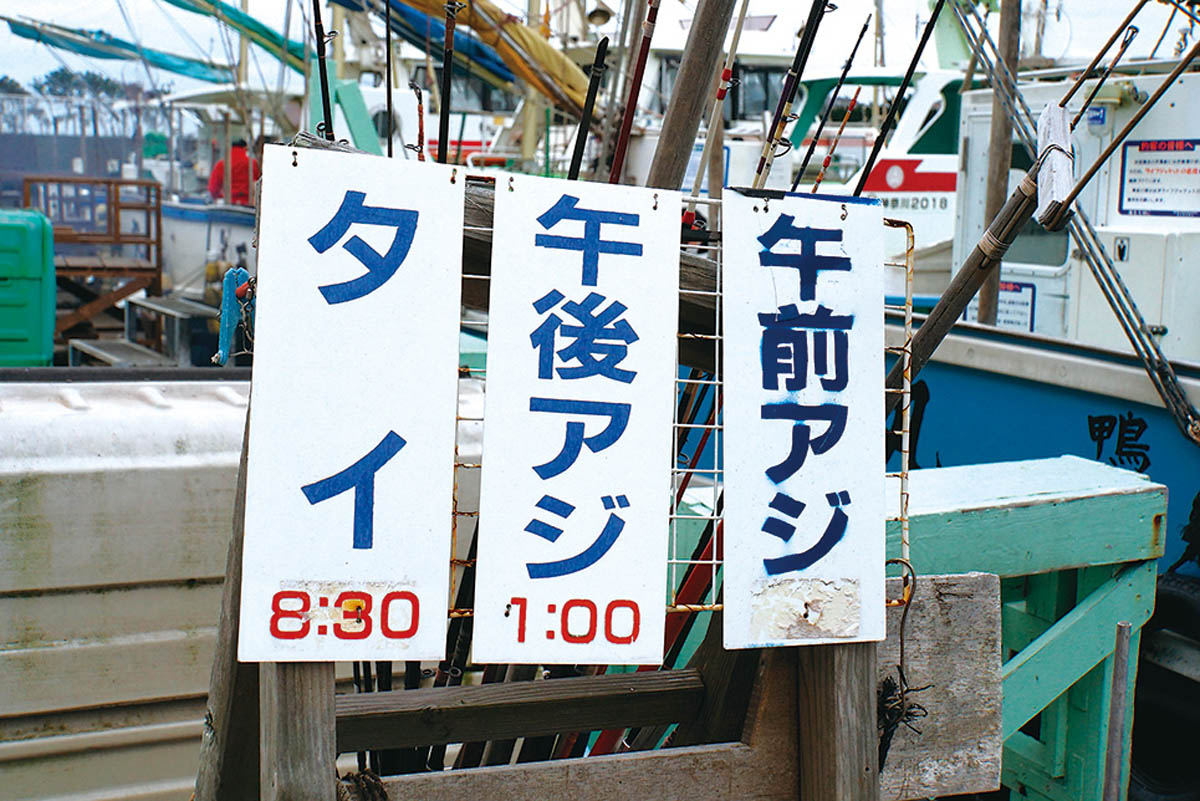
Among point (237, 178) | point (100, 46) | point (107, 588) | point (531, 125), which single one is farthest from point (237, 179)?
point (107, 588)

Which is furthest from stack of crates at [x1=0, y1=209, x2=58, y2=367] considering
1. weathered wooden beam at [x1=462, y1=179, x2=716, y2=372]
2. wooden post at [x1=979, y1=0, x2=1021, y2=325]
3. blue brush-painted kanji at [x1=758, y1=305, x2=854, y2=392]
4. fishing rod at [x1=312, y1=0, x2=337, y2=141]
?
blue brush-painted kanji at [x1=758, y1=305, x2=854, y2=392]

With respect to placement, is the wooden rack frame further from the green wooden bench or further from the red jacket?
the green wooden bench

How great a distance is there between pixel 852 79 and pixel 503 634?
36.9ft

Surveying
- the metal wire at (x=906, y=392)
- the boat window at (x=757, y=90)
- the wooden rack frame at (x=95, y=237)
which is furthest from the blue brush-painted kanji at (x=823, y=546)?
the boat window at (x=757, y=90)

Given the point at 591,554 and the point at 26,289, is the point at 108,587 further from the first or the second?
the point at 26,289

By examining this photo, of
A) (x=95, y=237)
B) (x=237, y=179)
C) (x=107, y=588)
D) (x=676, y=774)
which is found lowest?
(x=107, y=588)

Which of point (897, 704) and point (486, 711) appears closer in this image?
Result: point (486, 711)

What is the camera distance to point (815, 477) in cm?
179

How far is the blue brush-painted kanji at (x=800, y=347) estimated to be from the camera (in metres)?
1.77

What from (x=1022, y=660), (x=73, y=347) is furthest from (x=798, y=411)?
(x=73, y=347)

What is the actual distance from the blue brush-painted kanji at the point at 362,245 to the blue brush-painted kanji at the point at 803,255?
546 millimetres

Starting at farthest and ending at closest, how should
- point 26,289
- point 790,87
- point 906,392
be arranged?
point 26,289
point 790,87
point 906,392

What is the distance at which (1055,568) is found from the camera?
9.21 ft

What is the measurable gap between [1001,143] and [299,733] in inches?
237
